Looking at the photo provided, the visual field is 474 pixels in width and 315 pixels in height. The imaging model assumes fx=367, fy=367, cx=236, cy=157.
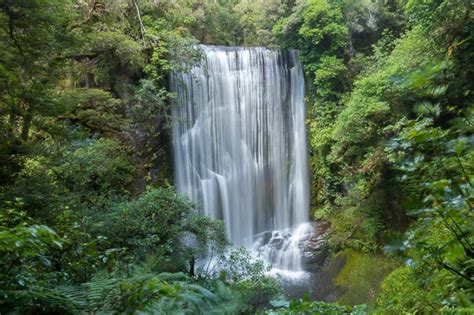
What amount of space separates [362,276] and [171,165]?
6.71m

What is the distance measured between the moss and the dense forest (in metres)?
0.05

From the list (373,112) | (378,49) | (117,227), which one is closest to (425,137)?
(117,227)

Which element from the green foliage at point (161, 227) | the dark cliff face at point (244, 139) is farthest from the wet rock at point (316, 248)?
the green foliage at point (161, 227)

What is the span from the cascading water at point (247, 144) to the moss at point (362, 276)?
2.71 meters

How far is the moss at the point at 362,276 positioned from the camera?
7.91m

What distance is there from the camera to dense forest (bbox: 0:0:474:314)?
1766mm

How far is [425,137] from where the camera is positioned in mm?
1493

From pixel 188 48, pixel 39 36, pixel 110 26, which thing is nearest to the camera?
pixel 39 36

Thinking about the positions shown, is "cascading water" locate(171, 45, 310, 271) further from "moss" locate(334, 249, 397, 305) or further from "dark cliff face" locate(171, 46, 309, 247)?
"moss" locate(334, 249, 397, 305)

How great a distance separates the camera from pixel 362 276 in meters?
8.50

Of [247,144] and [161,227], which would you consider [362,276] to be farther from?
[247,144]

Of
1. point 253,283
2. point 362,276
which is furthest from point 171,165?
point 362,276

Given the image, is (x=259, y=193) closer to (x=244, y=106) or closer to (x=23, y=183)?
(x=244, y=106)

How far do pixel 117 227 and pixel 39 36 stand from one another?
10.1 feet
